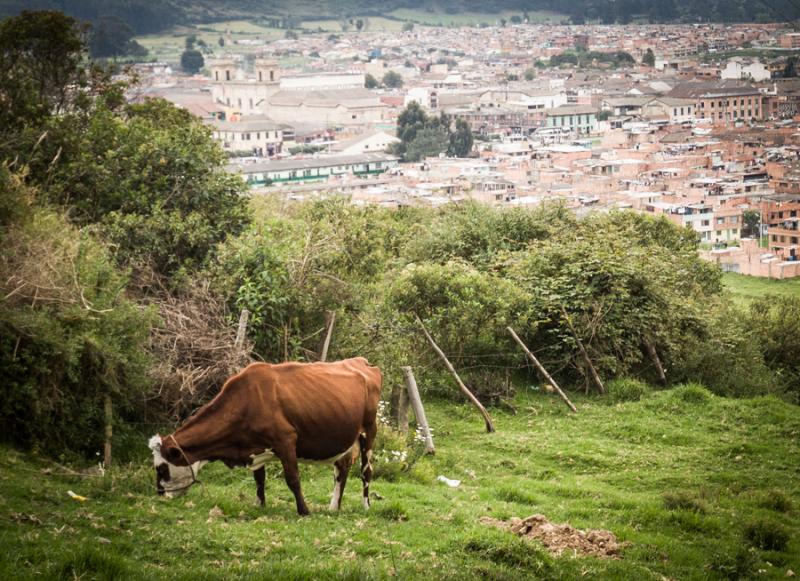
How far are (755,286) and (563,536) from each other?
2776cm

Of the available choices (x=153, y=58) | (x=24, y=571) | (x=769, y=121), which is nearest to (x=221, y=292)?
(x=24, y=571)

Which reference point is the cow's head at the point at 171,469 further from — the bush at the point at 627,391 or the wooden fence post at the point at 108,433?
the bush at the point at 627,391

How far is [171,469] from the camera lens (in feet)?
25.5

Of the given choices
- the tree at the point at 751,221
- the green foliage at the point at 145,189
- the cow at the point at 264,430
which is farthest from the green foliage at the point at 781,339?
the tree at the point at 751,221

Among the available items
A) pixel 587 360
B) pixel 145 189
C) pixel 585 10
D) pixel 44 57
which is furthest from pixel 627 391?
pixel 585 10

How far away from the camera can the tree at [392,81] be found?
17975 centimetres

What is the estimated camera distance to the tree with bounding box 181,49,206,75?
6476 inches

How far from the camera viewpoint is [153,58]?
149500mm

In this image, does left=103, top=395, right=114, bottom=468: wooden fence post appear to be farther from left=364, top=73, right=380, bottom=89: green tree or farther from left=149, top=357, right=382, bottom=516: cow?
left=364, top=73, right=380, bottom=89: green tree

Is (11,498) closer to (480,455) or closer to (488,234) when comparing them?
(480,455)

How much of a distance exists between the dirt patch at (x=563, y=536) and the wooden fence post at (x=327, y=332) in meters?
3.94

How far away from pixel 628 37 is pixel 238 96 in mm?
58074

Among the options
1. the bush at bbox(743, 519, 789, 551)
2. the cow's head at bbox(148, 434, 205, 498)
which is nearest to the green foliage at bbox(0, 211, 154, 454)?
the cow's head at bbox(148, 434, 205, 498)

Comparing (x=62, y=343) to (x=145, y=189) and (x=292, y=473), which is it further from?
(x=145, y=189)
